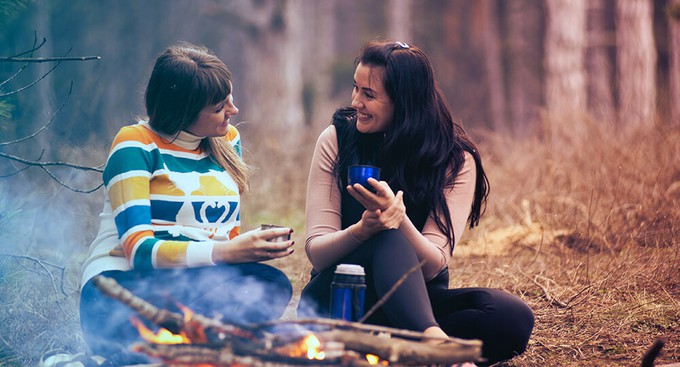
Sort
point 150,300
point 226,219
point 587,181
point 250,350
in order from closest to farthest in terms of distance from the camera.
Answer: point 250,350
point 150,300
point 226,219
point 587,181

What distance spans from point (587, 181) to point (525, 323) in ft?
11.1

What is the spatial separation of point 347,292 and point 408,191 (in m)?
0.70

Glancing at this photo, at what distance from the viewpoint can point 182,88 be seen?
9.14ft

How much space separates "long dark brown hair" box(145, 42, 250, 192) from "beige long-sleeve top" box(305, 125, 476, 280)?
520 mm

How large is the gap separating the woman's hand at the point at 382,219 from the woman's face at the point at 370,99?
48 centimetres

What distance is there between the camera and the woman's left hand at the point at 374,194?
101 inches

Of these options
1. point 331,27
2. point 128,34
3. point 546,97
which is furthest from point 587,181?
point 331,27

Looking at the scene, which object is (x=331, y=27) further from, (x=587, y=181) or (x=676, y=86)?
(x=587, y=181)

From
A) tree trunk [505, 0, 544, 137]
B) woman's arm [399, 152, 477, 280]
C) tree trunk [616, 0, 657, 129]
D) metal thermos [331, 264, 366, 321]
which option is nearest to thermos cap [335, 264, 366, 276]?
metal thermos [331, 264, 366, 321]

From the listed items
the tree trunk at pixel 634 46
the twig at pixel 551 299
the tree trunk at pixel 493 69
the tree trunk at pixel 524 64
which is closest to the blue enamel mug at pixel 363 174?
the twig at pixel 551 299

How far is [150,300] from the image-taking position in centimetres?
265

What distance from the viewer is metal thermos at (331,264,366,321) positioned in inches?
97.7

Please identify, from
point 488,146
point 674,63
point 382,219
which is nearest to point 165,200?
point 382,219

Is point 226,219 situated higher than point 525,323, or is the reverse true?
point 226,219
